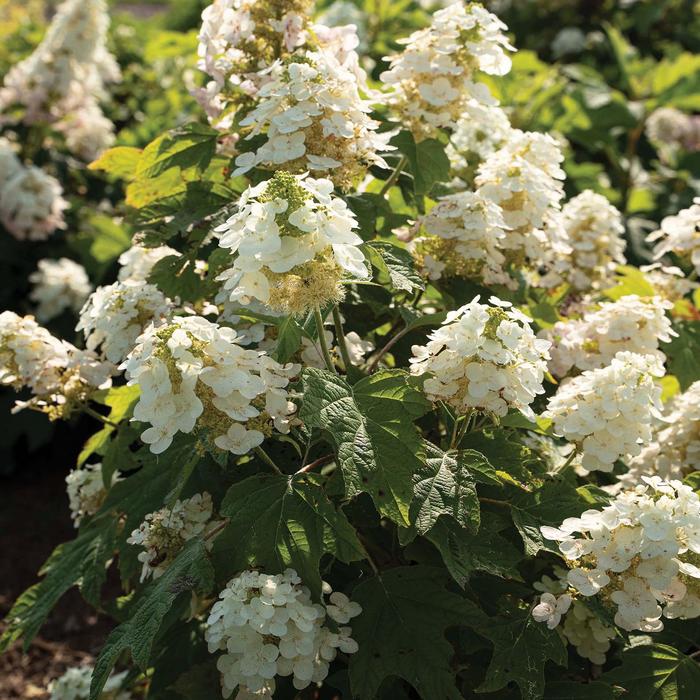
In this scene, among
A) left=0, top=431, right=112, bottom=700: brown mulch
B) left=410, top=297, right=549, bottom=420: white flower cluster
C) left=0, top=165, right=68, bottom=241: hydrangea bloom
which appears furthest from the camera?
left=0, top=165, right=68, bottom=241: hydrangea bloom

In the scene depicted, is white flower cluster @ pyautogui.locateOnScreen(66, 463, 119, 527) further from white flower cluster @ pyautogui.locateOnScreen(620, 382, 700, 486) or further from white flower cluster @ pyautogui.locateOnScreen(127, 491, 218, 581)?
white flower cluster @ pyautogui.locateOnScreen(620, 382, 700, 486)

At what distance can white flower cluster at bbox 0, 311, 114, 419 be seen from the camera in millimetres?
2217

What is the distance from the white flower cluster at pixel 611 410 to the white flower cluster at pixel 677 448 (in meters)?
0.26

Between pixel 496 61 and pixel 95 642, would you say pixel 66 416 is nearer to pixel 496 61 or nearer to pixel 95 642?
pixel 496 61

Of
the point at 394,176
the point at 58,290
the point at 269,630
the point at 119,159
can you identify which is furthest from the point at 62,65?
the point at 269,630

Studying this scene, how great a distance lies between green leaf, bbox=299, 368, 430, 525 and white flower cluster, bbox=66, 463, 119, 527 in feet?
2.91

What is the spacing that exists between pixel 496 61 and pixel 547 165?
29 centimetres

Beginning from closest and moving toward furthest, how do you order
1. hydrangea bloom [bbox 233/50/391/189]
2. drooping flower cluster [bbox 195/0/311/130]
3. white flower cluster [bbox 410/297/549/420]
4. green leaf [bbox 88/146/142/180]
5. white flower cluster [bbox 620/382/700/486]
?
white flower cluster [bbox 410/297/549/420] < hydrangea bloom [bbox 233/50/391/189] < white flower cluster [bbox 620/382/700/486] < drooping flower cluster [bbox 195/0/311/130] < green leaf [bbox 88/146/142/180]

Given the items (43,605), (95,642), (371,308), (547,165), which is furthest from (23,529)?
(547,165)

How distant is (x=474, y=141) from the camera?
9.45ft

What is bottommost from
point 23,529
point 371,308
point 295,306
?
point 23,529

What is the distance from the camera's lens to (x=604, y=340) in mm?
2277

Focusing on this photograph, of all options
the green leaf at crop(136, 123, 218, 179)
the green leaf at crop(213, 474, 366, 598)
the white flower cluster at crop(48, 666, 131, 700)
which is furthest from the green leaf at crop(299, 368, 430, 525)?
the white flower cluster at crop(48, 666, 131, 700)

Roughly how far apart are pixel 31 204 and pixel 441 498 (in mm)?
3438
